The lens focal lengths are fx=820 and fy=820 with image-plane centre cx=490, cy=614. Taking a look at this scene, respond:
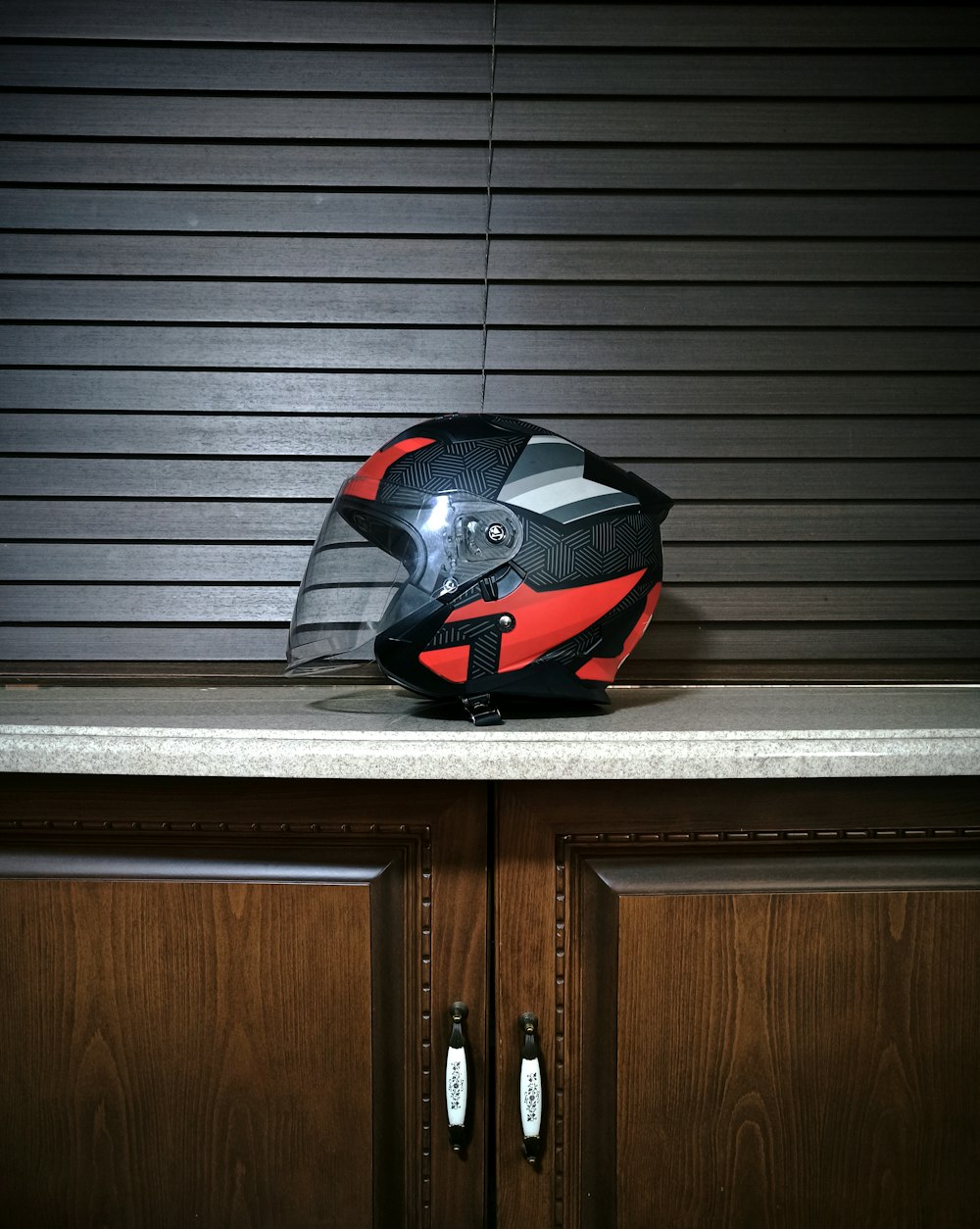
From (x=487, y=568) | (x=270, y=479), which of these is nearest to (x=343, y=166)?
(x=270, y=479)

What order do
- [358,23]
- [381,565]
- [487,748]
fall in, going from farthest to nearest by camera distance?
[358,23], [381,565], [487,748]

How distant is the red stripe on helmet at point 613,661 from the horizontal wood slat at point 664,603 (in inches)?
15.1

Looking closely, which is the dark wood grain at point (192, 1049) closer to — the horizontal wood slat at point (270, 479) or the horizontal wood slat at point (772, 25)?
the horizontal wood slat at point (270, 479)

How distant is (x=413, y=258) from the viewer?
1.54 metres

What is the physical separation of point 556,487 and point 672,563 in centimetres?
55

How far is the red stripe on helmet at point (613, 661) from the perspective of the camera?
3.68 feet

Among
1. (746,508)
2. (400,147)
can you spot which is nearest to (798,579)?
(746,508)

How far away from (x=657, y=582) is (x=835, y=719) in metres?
0.31

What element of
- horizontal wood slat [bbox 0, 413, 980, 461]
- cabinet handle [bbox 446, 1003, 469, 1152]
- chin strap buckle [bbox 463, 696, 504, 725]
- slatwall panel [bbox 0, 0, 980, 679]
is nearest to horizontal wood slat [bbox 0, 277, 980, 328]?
slatwall panel [bbox 0, 0, 980, 679]

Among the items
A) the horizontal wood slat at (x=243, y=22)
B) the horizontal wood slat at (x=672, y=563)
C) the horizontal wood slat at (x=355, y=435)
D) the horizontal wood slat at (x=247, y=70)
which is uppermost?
the horizontal wood slat at (x=243, y=22)

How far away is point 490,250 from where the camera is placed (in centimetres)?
154

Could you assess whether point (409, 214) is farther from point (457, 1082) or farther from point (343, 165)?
point (457, 1082)

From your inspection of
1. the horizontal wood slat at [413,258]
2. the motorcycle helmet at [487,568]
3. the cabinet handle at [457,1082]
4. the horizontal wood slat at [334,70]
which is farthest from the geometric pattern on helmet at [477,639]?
the horizontal wood slat at [334,70]

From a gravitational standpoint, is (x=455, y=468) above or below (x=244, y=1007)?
above
